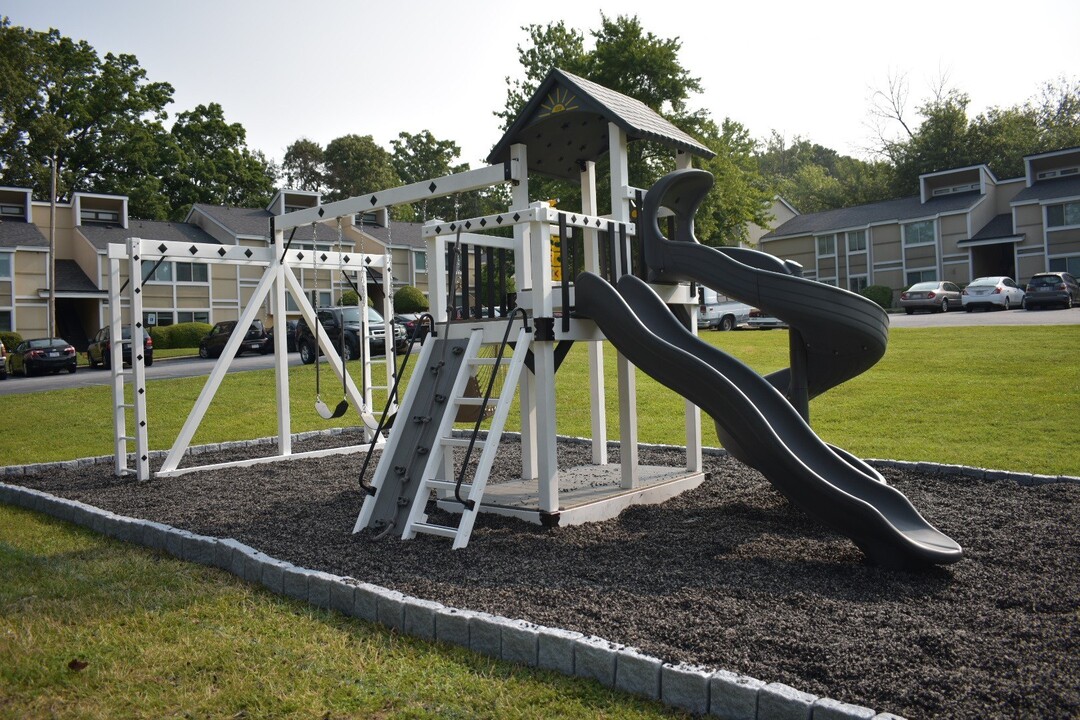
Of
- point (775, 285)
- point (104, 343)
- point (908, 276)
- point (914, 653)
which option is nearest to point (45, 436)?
point (775, 285)

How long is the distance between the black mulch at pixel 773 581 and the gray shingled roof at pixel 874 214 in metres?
46.0

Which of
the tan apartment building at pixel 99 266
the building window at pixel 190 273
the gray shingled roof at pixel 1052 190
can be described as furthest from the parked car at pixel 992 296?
the building window at pixel 190 273

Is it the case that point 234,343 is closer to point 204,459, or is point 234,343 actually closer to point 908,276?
point 204,459

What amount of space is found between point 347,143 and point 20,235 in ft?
93.8

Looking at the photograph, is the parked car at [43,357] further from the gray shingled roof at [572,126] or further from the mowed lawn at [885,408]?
the gray shingled roof at [572,126]

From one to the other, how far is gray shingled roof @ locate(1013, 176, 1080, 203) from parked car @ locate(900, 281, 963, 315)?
11.3 metres

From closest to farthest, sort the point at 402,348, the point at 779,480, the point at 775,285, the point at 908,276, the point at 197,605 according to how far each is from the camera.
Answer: the point at 197,605, the point at 779,480, the point at 775,285, the point at 402,348, the point at 908,276

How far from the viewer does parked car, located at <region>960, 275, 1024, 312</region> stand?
3419 cm

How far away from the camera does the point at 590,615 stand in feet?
14.9

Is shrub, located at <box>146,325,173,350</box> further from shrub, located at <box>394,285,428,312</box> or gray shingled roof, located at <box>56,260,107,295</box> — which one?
shrub, located at <box>394,285,428,312</box>

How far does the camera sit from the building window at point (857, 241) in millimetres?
52219

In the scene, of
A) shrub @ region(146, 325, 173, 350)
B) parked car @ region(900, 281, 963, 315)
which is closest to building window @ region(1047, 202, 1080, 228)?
parked car @ region(900, 281, 963, 315)

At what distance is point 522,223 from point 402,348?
19.8 m

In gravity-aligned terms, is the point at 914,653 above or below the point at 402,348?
below
